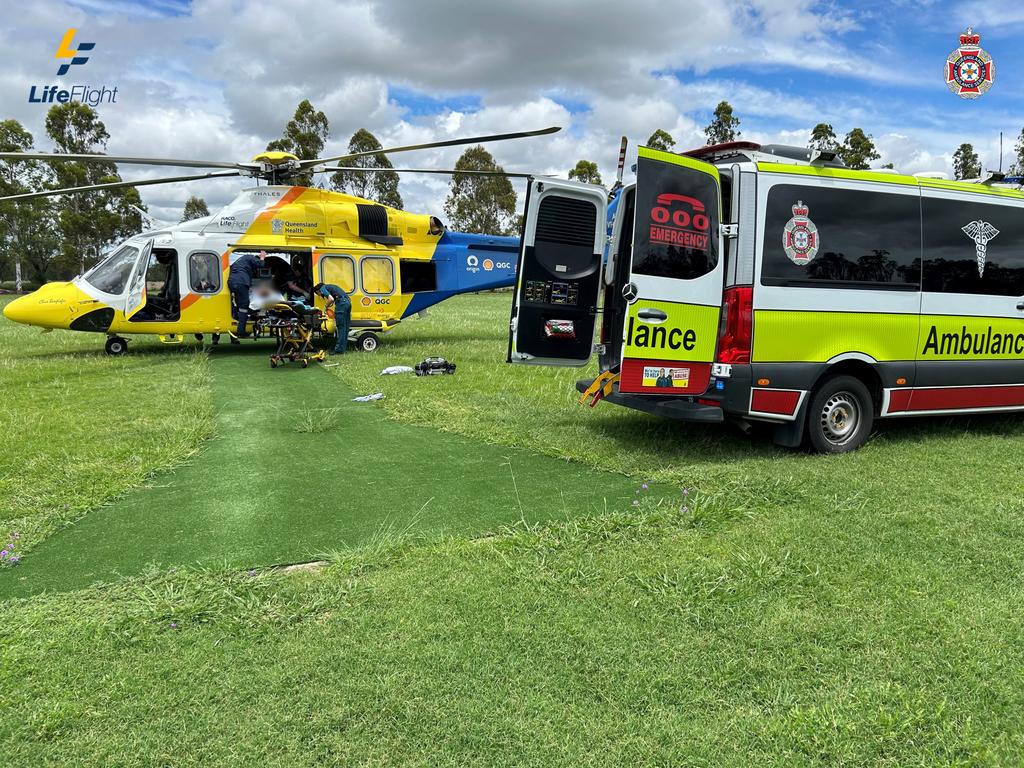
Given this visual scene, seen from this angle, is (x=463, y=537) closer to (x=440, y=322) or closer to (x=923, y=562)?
(x=923, y=562)

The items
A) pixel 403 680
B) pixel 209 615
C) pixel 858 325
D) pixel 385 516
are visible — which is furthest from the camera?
pixel 858 325

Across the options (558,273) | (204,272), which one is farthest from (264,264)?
(558,273)

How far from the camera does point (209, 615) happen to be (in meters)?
2.98

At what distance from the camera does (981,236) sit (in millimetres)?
5875

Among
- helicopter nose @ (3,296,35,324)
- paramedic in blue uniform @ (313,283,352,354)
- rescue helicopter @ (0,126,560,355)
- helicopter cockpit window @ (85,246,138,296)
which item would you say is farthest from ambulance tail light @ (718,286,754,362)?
helicopter nose @ (3,296,35,324)

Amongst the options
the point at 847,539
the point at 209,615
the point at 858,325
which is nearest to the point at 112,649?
the point at 209,615

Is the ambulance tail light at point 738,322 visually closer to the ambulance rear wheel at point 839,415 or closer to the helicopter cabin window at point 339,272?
the ambulance rear wheel at point 839,415

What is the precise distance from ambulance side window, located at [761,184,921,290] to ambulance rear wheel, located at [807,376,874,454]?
85cm

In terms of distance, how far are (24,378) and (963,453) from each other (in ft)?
38.1

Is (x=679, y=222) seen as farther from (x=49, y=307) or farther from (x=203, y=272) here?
(x=49, y=307)

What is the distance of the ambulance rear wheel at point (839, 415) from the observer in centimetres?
545

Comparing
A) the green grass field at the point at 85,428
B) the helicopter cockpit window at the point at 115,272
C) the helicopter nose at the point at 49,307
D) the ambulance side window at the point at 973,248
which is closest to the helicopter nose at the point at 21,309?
the helicopter nose at the point at 49,307

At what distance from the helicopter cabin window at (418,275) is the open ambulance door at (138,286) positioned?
457cm

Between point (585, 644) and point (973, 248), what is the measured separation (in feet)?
17.9
